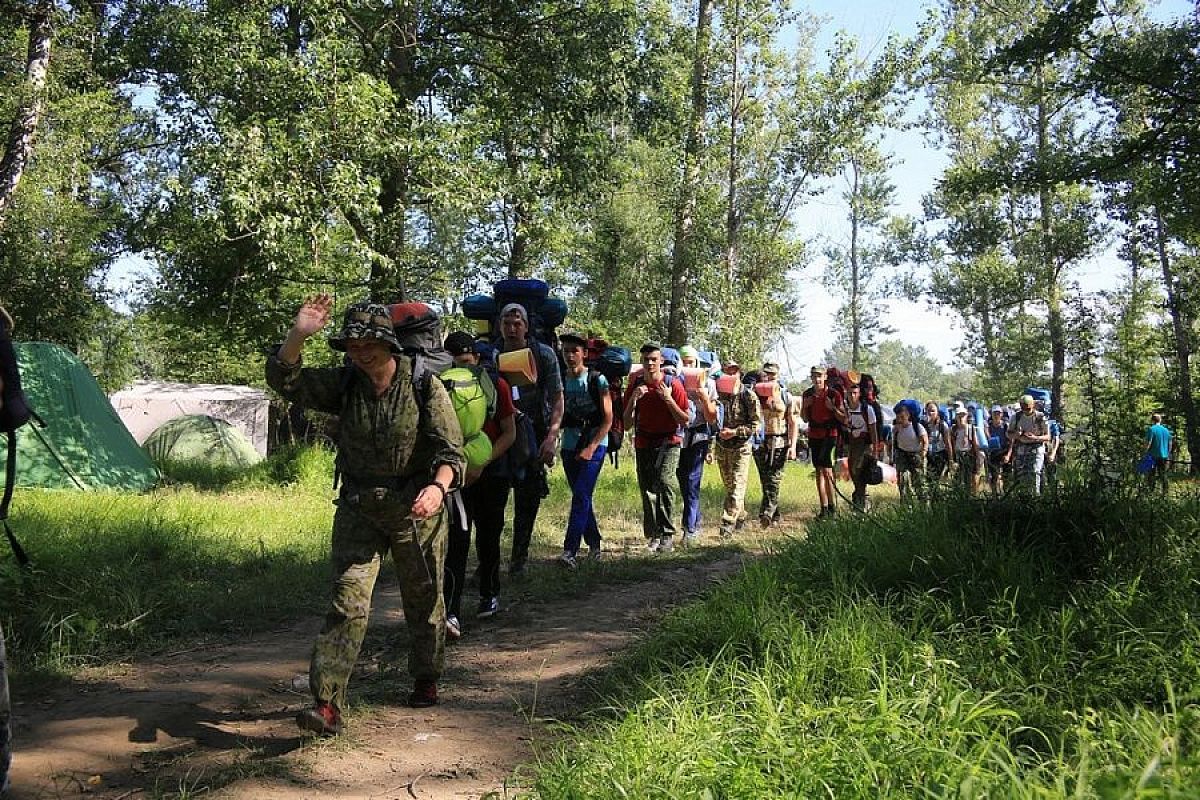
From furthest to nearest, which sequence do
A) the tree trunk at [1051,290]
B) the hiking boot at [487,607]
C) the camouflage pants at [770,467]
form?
the tree trunk at [1051,290], the camouflage pants at [770,467], the hiking boot at [487,607]

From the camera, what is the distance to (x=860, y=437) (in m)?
10.7

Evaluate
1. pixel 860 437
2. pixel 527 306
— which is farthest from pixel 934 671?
pixel 860 437

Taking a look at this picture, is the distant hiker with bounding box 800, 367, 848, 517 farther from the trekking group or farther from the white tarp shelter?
the white tarp shelter

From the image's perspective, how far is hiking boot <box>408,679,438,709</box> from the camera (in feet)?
14.0

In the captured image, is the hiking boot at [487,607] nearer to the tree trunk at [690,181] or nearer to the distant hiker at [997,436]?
the distant hiker at [997,436]

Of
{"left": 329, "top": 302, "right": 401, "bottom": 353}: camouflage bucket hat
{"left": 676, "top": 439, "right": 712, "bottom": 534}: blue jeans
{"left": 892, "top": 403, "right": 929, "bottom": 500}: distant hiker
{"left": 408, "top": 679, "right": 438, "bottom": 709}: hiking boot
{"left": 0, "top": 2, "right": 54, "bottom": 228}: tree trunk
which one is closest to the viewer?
{"left": 329, "top": 302, "right": 401, "bottom": 353}: camouflage bucket hat

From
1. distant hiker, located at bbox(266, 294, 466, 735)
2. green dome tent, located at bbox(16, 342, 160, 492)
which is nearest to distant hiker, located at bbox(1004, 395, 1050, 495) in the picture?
distant hiker, located at bbox(266, 294, 466, 735)

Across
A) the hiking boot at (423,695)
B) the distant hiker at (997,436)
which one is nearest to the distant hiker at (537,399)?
the hiking boot at (423,695)

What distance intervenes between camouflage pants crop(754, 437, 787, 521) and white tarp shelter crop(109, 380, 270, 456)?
1611 cm

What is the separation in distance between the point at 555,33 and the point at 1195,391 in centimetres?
1838

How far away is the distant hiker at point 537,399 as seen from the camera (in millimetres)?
6141

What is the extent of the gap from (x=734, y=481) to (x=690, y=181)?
13138 millimetres

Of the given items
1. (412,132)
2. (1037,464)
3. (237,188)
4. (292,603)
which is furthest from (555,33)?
(292,603)

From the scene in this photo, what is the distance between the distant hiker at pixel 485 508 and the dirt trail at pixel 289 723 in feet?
0.78
